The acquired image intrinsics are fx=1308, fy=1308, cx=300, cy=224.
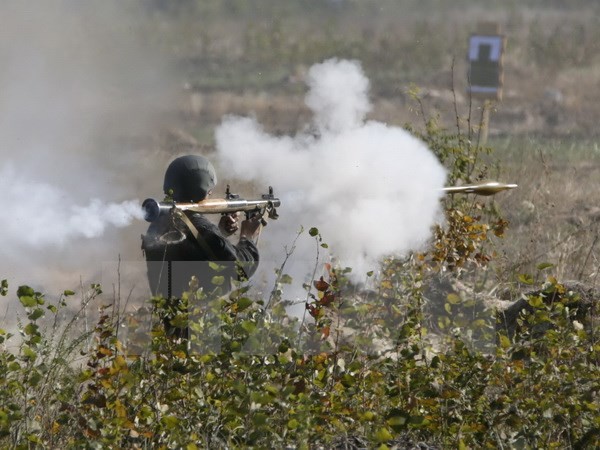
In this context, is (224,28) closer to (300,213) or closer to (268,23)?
(268,23)

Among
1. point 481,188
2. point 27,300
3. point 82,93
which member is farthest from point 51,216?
point 82,93

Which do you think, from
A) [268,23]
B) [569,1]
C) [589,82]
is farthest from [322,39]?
[589,82]

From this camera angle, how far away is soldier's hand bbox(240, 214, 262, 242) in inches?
A: 251

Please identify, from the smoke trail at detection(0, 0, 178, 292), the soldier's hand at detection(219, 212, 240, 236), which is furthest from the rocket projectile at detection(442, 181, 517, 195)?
the smoke trail at detection(0, 0, 178, 292)

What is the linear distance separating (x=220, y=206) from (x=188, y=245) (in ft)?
1.02

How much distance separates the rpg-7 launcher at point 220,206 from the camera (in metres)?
5.71

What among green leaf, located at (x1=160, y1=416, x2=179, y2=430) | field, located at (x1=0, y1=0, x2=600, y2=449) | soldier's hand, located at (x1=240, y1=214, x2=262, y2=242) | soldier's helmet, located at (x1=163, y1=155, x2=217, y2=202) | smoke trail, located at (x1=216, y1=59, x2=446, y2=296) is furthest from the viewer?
smoke trail, located at (x1=216, y1=59, x2=446, y2=296)

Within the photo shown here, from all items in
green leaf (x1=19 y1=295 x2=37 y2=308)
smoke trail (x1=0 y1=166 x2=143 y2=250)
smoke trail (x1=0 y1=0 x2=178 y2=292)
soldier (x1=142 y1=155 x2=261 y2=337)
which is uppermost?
smoke trail (x1=0 y1=0 x2=178 y2=292)

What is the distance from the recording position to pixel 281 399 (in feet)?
12.6

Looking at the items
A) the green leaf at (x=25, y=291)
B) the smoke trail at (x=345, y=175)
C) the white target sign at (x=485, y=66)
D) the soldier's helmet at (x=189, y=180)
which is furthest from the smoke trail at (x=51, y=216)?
the white target sign at (x=485, y=66)

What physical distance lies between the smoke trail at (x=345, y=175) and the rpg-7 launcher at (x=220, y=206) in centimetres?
73

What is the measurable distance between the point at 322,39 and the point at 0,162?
14.3 feet

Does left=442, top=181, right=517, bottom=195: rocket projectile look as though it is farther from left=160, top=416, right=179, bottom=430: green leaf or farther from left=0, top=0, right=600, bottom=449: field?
left=160, top=416, right=179, bottom=430: green leaf

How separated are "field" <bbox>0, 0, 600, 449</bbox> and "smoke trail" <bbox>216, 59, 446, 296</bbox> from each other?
16 centimetres
